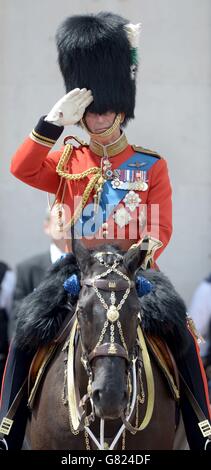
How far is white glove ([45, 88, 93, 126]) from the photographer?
584 centimetres

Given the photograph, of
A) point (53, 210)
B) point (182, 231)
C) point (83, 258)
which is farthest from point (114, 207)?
point (182, 231)

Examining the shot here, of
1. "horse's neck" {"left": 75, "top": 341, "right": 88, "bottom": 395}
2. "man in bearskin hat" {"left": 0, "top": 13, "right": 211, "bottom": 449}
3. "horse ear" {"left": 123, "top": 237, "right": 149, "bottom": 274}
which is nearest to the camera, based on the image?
"horse ear" {"left": 123, "top": 237, "right": 149, "bottom": 274}

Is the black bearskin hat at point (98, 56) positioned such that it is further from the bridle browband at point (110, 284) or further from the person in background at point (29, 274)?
the person in background at point (29, 274)

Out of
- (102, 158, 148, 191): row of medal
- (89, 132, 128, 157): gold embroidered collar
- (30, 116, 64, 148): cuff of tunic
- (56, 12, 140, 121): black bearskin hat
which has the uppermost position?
(56, 12, 140, 121): black bearskin hat

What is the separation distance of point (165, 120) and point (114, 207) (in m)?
4.25

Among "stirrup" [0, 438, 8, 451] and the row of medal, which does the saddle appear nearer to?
"stirrup" [0, 438, 8, 451]

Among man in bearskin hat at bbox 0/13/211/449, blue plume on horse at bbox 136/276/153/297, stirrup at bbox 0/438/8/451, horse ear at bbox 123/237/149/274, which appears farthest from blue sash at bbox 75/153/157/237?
stirrup at bbox 0/438/8/451

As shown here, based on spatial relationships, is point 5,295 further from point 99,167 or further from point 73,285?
point 73,285

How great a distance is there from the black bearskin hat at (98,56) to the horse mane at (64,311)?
0.78 meters

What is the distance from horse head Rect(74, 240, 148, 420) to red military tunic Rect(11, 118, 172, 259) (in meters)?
0.43

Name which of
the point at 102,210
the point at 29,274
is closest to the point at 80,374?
the point at 102,210

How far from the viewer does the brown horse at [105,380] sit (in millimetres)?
5094

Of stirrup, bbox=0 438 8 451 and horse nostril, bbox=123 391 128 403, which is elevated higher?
horse nostril, bbox=123 391 128 403
